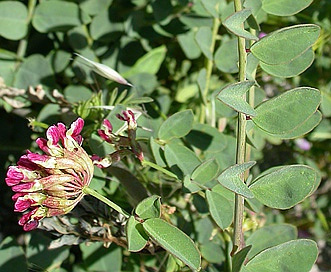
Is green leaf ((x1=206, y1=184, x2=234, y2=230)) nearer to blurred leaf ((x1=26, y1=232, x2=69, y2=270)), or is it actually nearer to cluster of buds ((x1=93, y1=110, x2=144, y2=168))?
cluster of buds ((x1=93, y1=110, x2=144, y2=168))

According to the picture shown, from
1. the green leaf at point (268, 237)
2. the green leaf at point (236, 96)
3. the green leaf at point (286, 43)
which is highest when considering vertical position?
the green leaf at point (286, 43)

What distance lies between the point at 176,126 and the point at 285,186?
0.21 meters

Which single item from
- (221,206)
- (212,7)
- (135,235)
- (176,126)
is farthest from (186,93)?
(135,235)

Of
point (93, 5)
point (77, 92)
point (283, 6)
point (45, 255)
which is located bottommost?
point (45, 255)

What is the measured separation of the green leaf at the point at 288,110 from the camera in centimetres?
58

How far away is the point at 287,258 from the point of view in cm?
57

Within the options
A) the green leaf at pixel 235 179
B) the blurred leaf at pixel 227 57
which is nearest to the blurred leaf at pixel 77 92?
the blurred leaf at pixel 227 57

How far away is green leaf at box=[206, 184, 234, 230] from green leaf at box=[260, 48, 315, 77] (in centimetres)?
15

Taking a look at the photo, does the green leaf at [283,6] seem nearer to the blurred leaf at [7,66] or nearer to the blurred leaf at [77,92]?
the blurred leaf at [77,92]

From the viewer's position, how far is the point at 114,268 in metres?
0.85

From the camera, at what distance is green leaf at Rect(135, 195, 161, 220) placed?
0.59m

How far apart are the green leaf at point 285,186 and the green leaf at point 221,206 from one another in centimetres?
8

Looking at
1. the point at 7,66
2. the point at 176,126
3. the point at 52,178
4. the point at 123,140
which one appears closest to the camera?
the point at 52,178

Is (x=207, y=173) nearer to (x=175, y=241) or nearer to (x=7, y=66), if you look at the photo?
(x=175, y=241)
